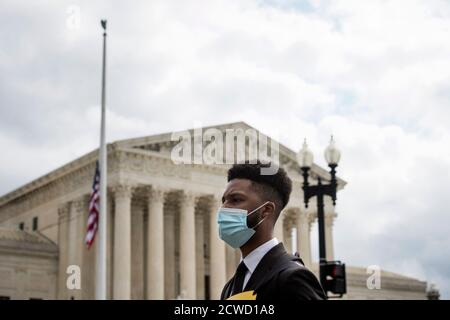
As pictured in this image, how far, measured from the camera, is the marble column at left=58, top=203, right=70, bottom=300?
66.5 metres

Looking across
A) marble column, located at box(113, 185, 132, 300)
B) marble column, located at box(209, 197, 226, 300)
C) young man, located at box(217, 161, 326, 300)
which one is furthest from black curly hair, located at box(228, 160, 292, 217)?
marble column, located at box(209, 197, 226, 300)

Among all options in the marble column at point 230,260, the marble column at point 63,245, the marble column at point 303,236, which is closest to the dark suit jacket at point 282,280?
the marble column at point 63,245

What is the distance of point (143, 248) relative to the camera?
225 feet

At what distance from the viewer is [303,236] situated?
7375 centimetres

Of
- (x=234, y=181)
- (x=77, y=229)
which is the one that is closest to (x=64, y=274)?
(x=77, y=229)

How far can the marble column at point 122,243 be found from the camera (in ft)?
201

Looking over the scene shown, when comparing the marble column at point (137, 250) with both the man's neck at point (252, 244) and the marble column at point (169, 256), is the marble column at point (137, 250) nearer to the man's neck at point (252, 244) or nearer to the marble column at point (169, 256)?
the marble column at point (169, 256)

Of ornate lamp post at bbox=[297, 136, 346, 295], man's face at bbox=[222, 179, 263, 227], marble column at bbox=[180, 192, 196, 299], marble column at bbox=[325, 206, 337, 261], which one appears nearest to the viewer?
man's face at bbox=[222, 179, 263, 227]

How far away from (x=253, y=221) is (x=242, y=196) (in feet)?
0.65

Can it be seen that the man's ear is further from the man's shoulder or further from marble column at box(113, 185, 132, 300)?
marble column at box(113, 185, 132, 300)

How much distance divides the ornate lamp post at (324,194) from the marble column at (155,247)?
3686 cm
